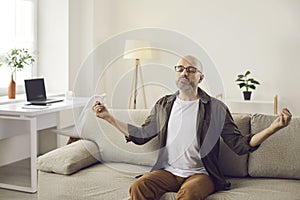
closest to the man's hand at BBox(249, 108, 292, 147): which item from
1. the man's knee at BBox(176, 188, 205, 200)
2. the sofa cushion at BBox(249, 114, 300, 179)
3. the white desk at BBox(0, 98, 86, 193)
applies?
the sofa cushion at BBox(249, 114, 300, 179)

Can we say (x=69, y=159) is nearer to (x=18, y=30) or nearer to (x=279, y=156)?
(x=279, y=156)

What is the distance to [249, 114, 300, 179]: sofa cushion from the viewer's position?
266 centimetres

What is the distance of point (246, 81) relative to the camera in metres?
4.96

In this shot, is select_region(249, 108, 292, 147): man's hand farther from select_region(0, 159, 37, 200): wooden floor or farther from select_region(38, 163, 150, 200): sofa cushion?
select_region(0, 159, 37, 200): wooden floor

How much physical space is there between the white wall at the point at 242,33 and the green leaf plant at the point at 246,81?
9 centimetres

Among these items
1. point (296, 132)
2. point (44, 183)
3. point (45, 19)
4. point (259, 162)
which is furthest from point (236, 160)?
point (45, 19)

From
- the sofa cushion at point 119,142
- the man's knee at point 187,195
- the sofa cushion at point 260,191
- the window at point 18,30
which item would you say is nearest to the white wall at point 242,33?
the window at point 18,30

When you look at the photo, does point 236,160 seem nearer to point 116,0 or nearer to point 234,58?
point 234,58

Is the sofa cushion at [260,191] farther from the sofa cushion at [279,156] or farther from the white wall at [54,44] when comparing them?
the white wall at [54,44]

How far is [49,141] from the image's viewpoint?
5066mm

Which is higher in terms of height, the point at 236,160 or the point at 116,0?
the point at 116,0

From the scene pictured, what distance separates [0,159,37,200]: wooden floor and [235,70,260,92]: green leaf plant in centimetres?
239

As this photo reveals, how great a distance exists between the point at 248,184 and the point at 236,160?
0.65ft

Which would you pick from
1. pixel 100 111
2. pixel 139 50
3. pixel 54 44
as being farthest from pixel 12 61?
pixel 100 111
